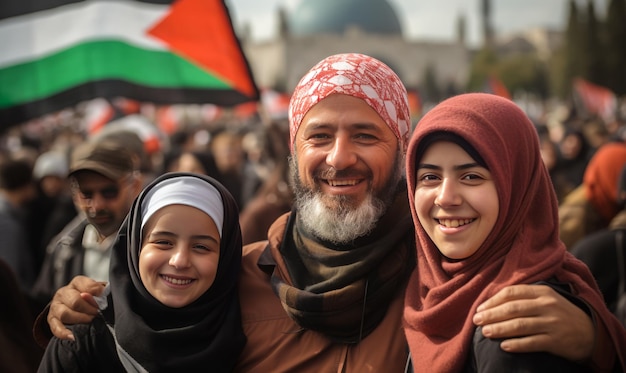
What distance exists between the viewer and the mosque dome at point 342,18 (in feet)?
236

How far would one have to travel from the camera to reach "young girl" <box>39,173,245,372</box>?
2363mm

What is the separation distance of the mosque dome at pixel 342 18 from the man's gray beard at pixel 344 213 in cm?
7021

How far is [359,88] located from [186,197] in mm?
665

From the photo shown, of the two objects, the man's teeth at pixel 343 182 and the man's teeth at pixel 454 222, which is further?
the man's teeth at pixel 343 182

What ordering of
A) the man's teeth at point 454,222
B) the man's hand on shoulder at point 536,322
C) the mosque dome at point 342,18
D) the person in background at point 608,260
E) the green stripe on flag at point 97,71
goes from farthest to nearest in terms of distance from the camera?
the mosque dome at point 342,18 → the green stripe on flag at point 97,71 → the person in background at point 608,260 → the man's teeth at point 454,222 → the man's hand on shoulder at point 536,322

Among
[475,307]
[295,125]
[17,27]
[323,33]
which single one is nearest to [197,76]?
[17,27]

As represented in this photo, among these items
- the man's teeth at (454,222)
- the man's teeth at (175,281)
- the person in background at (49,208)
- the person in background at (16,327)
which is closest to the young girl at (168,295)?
the man's teeth at (175,281)

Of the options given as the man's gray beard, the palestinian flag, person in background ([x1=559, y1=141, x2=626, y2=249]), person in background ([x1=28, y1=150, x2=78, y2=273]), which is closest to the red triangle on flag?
the palestinian flag

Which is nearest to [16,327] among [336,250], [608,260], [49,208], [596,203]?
[336,250]

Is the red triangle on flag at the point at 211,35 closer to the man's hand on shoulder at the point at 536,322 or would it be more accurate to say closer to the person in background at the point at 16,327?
the person in background at the point at 16,327

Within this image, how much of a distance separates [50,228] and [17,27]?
4.69 feet

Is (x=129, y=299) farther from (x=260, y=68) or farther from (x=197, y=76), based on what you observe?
(x=260, y=68)

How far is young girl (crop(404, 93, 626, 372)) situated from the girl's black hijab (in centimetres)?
59

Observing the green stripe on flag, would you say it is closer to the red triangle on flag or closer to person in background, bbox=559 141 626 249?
the red triangle on flag
